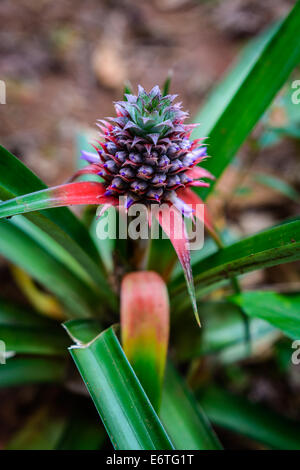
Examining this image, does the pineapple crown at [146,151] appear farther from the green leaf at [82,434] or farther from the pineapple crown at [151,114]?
the green leaf at [82,434]

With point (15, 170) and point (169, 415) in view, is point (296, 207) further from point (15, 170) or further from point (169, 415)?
point (15, 170)

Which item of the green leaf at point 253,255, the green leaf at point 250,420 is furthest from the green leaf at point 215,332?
the green leaf at point 253,255

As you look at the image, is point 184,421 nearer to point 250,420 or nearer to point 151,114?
point 250,420

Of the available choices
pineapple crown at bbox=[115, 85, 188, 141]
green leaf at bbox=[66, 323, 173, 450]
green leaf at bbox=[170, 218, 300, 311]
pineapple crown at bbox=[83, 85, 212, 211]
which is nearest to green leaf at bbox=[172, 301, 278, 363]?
green leaf at bbox=[170, 218, 300, 311]

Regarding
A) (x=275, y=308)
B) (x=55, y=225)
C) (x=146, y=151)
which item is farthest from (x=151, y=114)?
(x=275, y=308)
